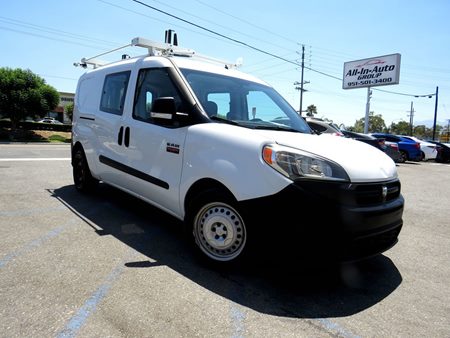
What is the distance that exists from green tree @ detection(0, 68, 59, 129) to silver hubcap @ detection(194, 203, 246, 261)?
A: 24955 mm

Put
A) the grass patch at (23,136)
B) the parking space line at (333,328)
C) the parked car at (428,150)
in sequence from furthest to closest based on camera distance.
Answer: the grass patch at (23,136) < the parked car at (428,150) < the parking space line at (333,328)

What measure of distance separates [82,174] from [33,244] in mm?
2442

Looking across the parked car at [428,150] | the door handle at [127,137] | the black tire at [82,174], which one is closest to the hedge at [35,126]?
the black tire at [82,174]

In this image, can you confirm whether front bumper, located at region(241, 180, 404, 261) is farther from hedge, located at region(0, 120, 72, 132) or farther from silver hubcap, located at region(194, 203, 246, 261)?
hedge, located at region(0, 120, 72, 132)

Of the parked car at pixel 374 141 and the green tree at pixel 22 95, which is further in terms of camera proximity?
the green tree at pixel 22 95

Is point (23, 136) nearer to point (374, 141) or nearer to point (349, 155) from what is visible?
point (374, 141)

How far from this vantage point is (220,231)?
3.17 metres

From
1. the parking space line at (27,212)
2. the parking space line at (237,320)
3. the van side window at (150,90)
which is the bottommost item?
the parking space line at (237,320)

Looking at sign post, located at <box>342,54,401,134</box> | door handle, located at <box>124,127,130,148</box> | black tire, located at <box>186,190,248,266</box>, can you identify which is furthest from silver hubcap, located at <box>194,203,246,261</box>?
sign post, located at <box>342,54,401,134</box>

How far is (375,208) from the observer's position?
9.40 ft

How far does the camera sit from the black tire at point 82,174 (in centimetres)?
581

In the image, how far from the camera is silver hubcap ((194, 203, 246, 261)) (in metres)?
3.07

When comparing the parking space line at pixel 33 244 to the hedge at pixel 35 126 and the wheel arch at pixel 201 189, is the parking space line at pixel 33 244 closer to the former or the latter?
the wheel arch at pixel 201 189

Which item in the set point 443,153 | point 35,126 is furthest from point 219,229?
point 35,126
